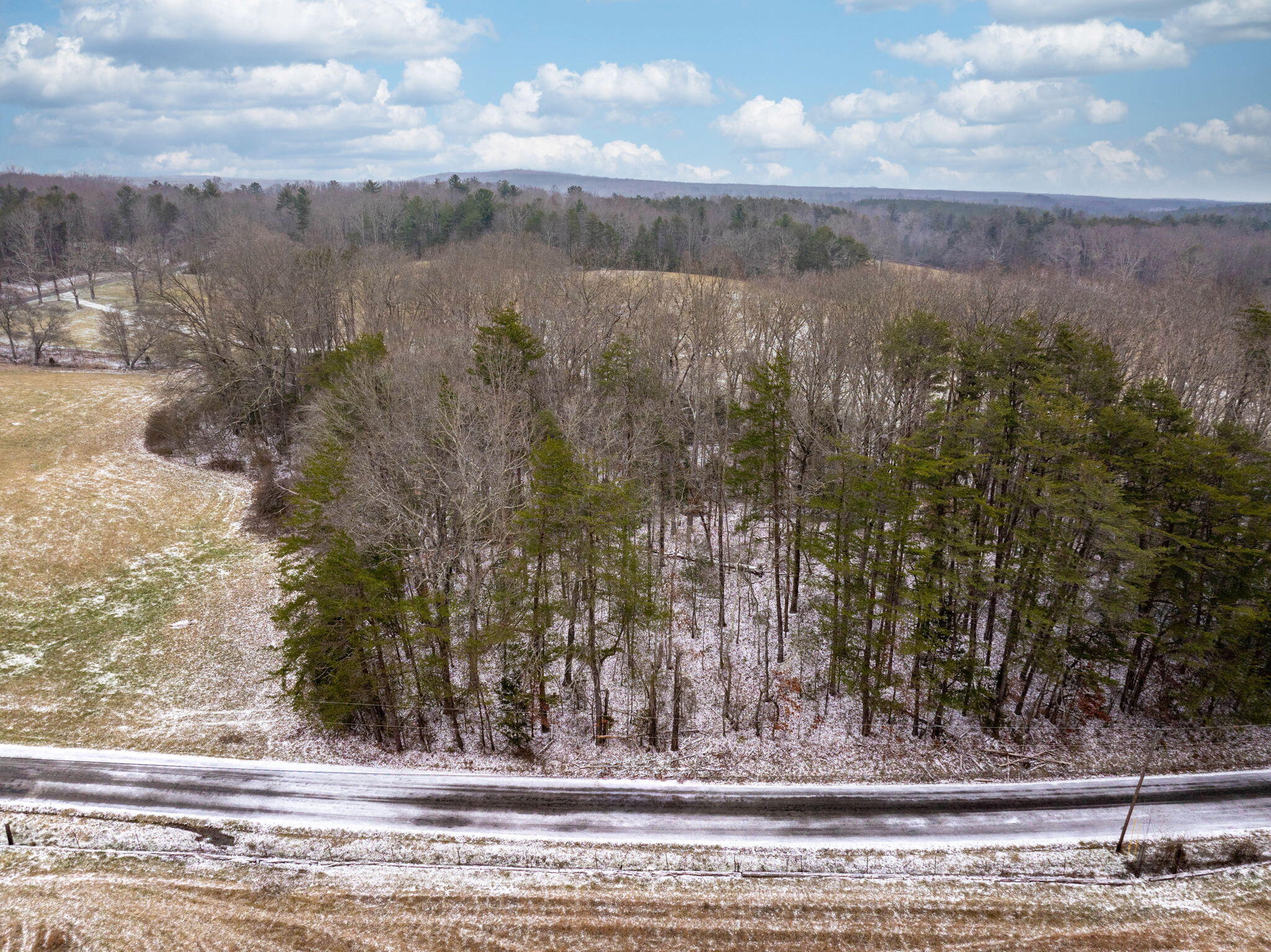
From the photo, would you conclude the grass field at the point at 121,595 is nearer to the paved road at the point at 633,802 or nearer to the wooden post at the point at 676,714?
the paved road at the point at 633,802

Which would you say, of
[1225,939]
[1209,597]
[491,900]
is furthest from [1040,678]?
[491,900]

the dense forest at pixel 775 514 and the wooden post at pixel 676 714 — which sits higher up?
the dense forest at pixel 775 514

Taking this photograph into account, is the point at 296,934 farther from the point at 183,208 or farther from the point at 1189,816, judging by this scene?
the point at 183,208

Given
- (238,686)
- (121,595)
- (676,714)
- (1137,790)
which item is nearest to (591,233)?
(121,595)

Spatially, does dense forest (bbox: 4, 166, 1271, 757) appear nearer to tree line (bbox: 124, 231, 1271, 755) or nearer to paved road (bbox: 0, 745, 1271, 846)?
tree line (bbox: 124, 231, 1271, 755)

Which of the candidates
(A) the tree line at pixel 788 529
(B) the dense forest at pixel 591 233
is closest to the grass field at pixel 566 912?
(A) the tree line at pixel 788 529

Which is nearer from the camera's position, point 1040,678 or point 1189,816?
point 1189,816

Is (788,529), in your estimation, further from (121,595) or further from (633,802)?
(121,595)
